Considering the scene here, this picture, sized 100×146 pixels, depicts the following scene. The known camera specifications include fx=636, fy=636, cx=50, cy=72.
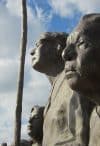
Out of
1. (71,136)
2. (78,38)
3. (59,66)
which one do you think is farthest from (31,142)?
(78,38)

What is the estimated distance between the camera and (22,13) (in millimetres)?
6895

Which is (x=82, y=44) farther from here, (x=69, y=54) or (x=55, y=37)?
(x=55, y=37)

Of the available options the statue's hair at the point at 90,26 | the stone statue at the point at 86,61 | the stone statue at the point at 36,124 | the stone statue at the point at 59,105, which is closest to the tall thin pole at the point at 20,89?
the stone statue at the point at 36,124

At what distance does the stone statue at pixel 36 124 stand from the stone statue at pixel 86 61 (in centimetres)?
203

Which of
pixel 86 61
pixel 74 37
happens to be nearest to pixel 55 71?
pixel 74 37

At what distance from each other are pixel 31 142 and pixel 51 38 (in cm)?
125

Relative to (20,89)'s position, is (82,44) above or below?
above

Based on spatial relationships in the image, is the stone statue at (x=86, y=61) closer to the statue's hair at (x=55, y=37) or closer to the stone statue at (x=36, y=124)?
the statue's hair at (x=55, y=37)

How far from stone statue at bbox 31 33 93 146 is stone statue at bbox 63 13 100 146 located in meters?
0.76

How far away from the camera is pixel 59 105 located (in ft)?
17.5

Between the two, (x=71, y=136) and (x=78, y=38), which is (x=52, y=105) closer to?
(x=71, y=136)

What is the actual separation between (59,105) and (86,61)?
156 centimetres

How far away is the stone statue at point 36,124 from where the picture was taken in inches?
237

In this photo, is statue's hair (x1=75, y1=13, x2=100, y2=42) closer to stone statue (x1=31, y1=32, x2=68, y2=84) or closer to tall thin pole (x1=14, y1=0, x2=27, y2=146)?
stone statue (x1=31, y1=32, x2=68, y2=84)
